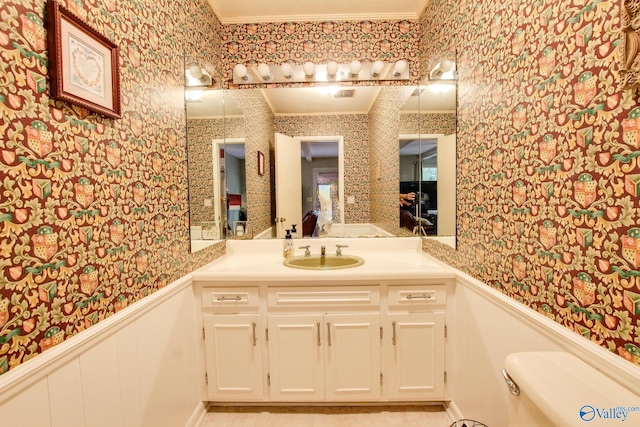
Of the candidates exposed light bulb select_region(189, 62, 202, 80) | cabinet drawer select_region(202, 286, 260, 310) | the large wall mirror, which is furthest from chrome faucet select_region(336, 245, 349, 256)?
exposed light bulb select_region(189, 62, 202, 80)

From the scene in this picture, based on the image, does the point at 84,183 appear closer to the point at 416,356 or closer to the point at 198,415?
the point at 198,415

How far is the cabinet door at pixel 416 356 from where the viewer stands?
5.42 ft

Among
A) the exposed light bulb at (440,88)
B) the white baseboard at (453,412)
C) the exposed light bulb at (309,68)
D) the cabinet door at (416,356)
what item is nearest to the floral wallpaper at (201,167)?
the exposed light bulb at (309,68)

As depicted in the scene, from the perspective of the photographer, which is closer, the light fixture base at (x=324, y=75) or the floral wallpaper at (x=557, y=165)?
the floral wallpaper at (x=557, y=165)

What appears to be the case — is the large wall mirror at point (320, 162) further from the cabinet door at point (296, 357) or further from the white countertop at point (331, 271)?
the cabinet door at point (296, 357)

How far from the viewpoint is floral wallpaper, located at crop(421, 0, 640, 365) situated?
0.72m

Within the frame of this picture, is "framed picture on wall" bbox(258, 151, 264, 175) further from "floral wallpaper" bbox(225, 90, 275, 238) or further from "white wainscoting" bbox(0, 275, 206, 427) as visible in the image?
"white wainscoting" bbox(0, 275, 206, 427)

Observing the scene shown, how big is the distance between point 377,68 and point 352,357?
197cm

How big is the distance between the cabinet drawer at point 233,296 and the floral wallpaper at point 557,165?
1.20 meters

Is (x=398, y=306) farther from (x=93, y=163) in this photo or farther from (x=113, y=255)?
(x=93, y=163)

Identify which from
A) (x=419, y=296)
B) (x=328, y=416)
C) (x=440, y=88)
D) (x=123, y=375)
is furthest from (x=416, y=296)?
(x=123, y=375)

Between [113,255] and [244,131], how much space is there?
1357mm

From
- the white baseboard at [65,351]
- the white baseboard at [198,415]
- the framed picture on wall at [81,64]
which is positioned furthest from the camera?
the white baseboard at [198,415]

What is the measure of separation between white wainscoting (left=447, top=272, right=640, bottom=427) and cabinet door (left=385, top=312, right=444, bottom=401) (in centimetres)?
8
